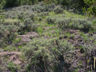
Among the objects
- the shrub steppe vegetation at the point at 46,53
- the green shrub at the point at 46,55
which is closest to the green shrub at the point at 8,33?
the shrub steppe vegetation at the point at 46,53

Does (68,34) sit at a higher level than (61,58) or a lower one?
higher

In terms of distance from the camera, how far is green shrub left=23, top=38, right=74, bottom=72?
373cm

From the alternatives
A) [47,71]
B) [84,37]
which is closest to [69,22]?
[84,37]

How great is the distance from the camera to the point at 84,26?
20.1 feet

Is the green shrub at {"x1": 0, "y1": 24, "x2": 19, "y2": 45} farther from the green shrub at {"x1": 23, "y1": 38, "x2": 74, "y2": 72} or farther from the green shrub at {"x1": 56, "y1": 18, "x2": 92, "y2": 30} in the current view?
the green shrub at {"x1": 56, "y1": 18, "x2": 92, "y2": 30}

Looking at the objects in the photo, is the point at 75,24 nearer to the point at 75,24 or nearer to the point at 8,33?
the point at 75,24

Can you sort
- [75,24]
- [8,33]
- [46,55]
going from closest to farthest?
[46,55], [8,33], [75,24]

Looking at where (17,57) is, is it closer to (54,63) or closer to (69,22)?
(54,63)

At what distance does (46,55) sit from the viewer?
375cm

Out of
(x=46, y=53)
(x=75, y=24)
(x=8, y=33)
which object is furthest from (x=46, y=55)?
(x=75, y=24)

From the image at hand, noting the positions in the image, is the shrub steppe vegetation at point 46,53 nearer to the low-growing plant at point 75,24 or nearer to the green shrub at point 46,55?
the green shrub at point 46,55

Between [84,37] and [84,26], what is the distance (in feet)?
3.78

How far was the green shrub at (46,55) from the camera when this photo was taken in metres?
3.73

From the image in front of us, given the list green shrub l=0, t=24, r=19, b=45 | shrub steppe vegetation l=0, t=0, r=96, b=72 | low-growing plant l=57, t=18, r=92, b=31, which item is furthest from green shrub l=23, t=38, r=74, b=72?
low-growing plant l=57, t=18, r=92, b=31
